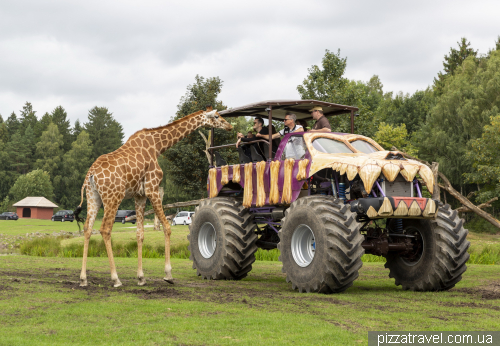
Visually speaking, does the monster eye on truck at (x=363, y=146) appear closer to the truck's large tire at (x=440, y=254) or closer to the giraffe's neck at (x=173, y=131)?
the truck's large tire at (x=440, y=254)

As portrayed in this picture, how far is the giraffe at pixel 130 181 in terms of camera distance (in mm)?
10219

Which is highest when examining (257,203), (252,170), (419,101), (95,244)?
(419,101)

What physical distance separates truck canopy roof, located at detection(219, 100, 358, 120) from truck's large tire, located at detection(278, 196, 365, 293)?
287 centimetres

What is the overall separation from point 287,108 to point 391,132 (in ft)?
135

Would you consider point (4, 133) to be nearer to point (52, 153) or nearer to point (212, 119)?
point (52, 153)

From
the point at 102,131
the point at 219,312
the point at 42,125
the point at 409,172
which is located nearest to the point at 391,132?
the point at 409,172

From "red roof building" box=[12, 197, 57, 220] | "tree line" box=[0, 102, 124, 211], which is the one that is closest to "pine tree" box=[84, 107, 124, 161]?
"tree line" box=[0, 102, 124, 211]

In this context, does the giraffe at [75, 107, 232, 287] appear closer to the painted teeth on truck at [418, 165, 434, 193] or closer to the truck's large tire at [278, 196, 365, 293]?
the truck's large tire at [278, 196, 365, 293]

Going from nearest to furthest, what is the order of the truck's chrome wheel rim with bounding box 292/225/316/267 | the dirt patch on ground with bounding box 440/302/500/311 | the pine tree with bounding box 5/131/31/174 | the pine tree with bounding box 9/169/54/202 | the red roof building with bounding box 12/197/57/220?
the dirt patch on ground with bounding box 440/302/500/311
the truck's chrome wheel rim with bounding box 292/225/316/267
the red roof building with bounding box 12/197/57/220
the pine tree with bounding box 9/169/54/202
the pine tree with bounding box 5/131/31/174

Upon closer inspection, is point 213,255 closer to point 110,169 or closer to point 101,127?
point 110,169

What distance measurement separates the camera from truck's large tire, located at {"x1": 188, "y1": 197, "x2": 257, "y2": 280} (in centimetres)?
1176

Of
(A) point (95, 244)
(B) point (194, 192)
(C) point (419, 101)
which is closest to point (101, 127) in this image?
(C) point (419, 101)

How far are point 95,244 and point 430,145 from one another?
115 feet

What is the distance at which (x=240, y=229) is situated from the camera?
11.8 m
